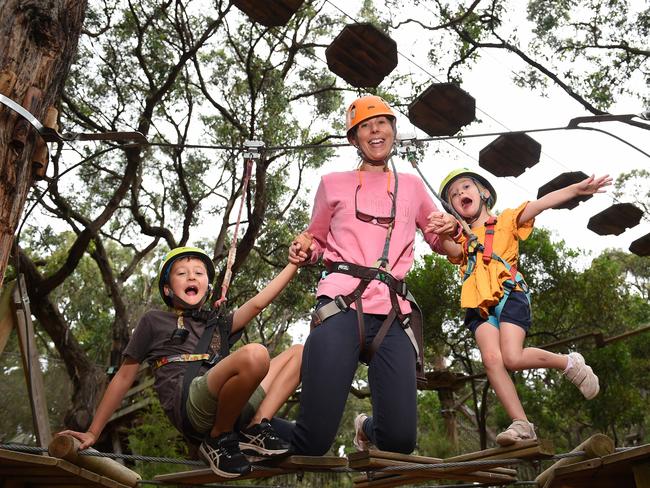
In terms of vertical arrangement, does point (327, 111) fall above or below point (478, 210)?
above

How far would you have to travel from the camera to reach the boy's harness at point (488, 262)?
3523mm

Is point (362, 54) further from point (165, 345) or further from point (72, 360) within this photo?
point (72, 360)

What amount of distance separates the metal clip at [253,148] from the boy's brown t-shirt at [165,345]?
1.00 metres

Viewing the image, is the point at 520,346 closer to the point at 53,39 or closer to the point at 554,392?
the point at 53,39

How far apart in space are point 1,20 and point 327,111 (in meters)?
10.3

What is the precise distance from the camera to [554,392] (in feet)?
48.0

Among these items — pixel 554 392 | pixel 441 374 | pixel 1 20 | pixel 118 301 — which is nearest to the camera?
pixel 1 20

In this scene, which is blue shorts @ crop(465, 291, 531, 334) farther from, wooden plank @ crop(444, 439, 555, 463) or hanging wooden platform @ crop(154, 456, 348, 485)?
hanging wooden platform @ crop(154, 456, 348, 485)

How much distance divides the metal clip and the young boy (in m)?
0.66

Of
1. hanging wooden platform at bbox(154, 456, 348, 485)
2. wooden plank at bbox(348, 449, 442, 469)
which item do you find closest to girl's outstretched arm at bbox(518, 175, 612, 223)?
wooden plank at bbox(348, 449, 442, 469)

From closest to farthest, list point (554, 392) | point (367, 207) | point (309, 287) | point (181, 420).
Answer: point (181, 420)
point (367, 207)
point (309, 287)
point (554, 392)

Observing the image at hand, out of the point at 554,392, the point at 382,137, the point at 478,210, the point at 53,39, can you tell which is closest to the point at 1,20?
the point at 53,39

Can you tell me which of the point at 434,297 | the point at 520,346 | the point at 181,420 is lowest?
the point at 181,420

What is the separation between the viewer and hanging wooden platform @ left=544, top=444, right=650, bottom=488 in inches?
115
